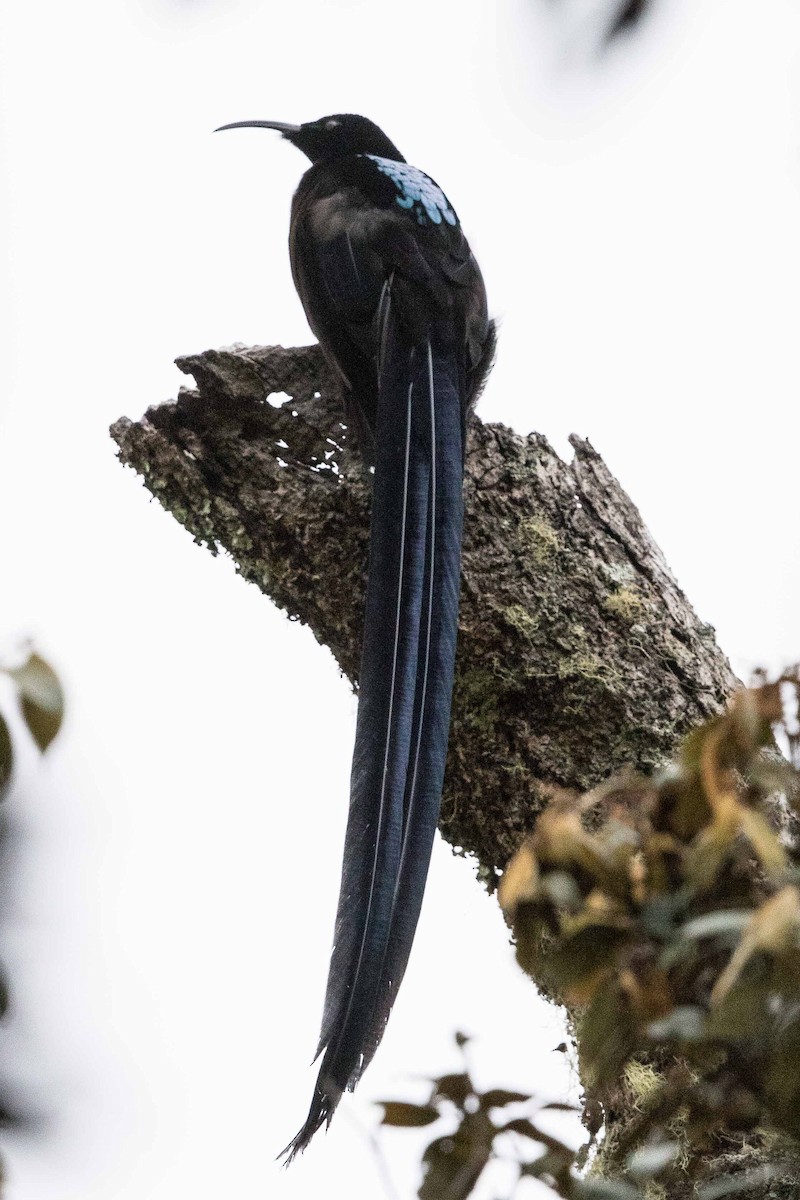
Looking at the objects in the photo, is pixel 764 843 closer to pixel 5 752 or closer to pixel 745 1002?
pixel 745 1002

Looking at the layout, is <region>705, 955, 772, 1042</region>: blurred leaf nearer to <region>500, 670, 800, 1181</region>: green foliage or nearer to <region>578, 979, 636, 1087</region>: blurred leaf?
<region>500, 670, 800, 1181</region>: green foliage

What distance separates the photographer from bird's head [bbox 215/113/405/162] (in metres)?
3.00

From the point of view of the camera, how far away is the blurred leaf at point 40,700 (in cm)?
92

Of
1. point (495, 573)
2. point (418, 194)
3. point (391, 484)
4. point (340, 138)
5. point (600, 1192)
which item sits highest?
point (340, 138)

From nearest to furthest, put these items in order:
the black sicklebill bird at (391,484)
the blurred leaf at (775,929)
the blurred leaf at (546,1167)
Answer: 1. the blurred leaf at (775,929)
2. the blurred leaf at (546,1167)
3. the black sicklebill bird at (391,484)

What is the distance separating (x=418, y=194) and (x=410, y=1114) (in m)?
2.04

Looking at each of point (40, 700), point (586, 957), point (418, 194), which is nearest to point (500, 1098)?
point (586, 957)

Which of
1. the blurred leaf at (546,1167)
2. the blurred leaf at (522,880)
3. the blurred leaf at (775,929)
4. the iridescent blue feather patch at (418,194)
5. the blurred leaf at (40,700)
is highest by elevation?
the iridescent blue feather patch at (418,194)

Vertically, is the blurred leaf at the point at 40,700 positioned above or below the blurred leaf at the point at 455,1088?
above

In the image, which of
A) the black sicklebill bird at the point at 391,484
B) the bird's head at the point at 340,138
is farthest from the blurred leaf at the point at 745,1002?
the bird's head at the point at 340,138

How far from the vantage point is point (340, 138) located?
300 centimetres

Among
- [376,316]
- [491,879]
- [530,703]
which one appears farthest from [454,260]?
[491,879]

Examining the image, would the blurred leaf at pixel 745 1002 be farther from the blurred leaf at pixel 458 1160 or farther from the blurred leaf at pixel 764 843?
the blurred leaf at pixel 458 1160

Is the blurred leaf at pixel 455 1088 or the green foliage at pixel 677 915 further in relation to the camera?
the blurred leaf at pixel 455 1088
